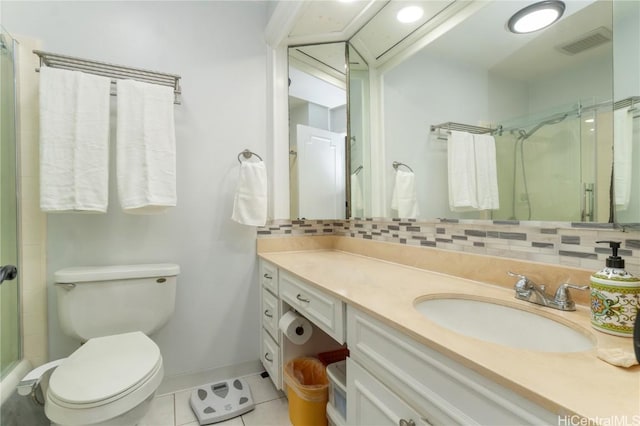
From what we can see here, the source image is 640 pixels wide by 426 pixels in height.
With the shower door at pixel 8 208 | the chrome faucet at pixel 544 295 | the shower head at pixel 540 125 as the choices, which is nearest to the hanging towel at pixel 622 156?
the shower head at pixel 540 125

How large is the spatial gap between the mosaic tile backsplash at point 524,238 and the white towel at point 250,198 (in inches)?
27.4

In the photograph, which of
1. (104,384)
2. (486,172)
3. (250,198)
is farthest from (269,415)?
(486,172)

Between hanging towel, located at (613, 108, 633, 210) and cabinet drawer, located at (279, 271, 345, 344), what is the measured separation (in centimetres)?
80

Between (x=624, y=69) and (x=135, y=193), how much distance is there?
1.79 metres

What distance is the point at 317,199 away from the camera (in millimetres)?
1873

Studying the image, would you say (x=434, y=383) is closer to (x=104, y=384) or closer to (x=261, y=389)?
(x=104, y=384)

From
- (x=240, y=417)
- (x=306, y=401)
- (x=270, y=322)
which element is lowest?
(x=240, y=417)

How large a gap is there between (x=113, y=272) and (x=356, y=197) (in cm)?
136

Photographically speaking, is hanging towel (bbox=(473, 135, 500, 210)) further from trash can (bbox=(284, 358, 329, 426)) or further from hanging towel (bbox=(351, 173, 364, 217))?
trash can (bbox=(284, 358, 329, 426))

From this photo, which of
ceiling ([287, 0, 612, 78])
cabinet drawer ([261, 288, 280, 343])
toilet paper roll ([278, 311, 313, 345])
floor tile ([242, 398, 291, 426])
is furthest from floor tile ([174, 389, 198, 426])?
ceiling ([287, 0, 612, 78])

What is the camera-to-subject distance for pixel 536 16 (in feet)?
3.07

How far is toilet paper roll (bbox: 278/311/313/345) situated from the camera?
49.5 inches

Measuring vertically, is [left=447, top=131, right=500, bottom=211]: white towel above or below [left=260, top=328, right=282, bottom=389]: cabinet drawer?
above

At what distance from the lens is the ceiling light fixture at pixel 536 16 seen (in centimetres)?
88
